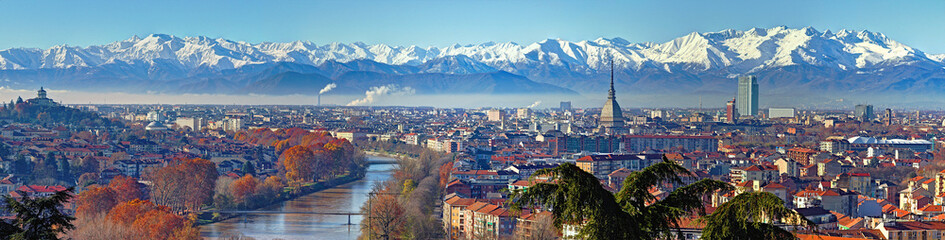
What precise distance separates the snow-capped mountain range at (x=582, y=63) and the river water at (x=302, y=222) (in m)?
108

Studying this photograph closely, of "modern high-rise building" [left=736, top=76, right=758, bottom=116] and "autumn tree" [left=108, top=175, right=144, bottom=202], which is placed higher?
"modern high-rise building" [left=736, top=76, right=758, bottom=116]

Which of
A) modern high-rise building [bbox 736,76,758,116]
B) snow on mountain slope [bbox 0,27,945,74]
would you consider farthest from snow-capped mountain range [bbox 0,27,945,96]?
modern high-rise building [bbox 736,76,758,116]

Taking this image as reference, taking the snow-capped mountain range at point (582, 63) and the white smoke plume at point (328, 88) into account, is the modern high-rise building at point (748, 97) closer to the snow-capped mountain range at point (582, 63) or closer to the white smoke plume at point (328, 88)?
the snow-capped mountain range at point (582, 63)

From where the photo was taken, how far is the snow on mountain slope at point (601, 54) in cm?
14738

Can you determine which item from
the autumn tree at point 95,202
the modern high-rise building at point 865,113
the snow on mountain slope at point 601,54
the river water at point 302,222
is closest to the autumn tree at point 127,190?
the autumn tree at point 95,202

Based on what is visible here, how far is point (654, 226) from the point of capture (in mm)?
4883

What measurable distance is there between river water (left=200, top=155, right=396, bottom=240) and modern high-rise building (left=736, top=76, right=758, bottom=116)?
67.7 m

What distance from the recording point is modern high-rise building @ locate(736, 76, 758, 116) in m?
90.8

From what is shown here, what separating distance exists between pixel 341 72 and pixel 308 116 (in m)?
84.0

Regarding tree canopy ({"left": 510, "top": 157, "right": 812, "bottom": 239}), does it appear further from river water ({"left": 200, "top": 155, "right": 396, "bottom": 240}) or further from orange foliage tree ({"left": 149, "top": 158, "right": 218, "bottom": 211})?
orange foliage tree ({"left": 149, "top": 158, "right": 218, "bottom": 211})

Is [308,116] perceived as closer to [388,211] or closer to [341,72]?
[388,211]

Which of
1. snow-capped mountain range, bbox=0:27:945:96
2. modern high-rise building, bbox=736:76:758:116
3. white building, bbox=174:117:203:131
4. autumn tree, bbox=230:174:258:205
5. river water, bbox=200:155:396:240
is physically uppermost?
snow-capped mountain range, bbox=0:27:945:96

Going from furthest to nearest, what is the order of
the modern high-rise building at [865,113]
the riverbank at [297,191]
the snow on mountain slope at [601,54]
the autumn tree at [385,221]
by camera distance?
the snow on mountain slope at [601,54], the modern high-rise building at [865,113], the riverbank at [297,191], the autumn tree at [385,221]

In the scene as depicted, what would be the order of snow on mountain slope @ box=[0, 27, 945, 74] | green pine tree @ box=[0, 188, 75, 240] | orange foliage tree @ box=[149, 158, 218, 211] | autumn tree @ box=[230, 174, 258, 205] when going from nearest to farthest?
green pine tree @ box=[0, 188, 75, 240], orange foliage tree @ box=[149, 158, 218, 211], autumn tree @ box=[230, 174, 258, 205], snow on mountain slope @ box=[0, 27, 945, 74]
